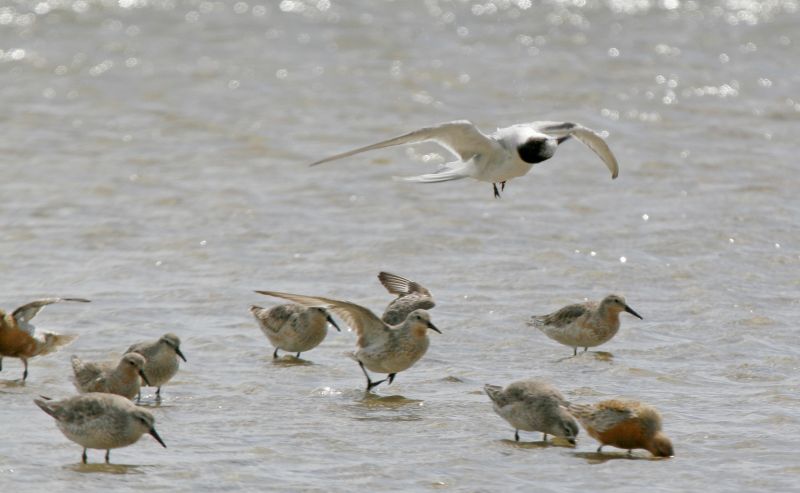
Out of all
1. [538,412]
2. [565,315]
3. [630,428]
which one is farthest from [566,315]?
[630,428]

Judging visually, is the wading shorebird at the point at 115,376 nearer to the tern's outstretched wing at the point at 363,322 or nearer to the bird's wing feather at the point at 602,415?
the tern's outstretched wing at the point at 363,322

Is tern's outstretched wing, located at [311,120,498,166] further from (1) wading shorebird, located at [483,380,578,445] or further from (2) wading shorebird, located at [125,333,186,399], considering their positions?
(1) wading shorebird, located at [483,380,578,445]

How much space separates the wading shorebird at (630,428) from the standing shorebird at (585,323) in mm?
2521

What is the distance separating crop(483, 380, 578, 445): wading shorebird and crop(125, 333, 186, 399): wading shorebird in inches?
97.2

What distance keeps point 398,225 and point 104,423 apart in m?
7.84

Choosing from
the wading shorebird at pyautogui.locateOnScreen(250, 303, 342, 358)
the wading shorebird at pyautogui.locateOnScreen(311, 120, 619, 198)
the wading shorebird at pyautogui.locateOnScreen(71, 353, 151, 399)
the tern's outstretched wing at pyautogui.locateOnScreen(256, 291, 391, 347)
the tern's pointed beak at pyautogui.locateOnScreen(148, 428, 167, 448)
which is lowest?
the tern's pointed beak at pyautogui.locateOnScreen(148, 428, 167, 448)

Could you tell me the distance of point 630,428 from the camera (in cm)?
884

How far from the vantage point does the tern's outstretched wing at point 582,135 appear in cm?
1228

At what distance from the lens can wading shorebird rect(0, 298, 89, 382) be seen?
426 inches

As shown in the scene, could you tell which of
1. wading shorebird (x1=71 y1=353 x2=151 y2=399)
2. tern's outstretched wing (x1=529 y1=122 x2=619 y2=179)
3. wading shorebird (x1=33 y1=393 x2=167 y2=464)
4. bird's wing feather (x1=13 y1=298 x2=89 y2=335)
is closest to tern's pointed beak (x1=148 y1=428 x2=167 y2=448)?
wading shorebird (x1=33 y1=393 x2=167 y2=464)

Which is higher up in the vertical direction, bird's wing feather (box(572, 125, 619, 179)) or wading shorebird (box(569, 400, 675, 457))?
bird's wing feather (box(572, 125, 619, 179))

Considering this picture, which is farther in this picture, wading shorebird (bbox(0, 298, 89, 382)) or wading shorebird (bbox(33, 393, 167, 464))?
wading shorebird (bbox(0, 298, 89, 382))

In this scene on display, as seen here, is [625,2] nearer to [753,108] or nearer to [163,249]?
[753,108]

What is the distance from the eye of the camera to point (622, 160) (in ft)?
62.2
